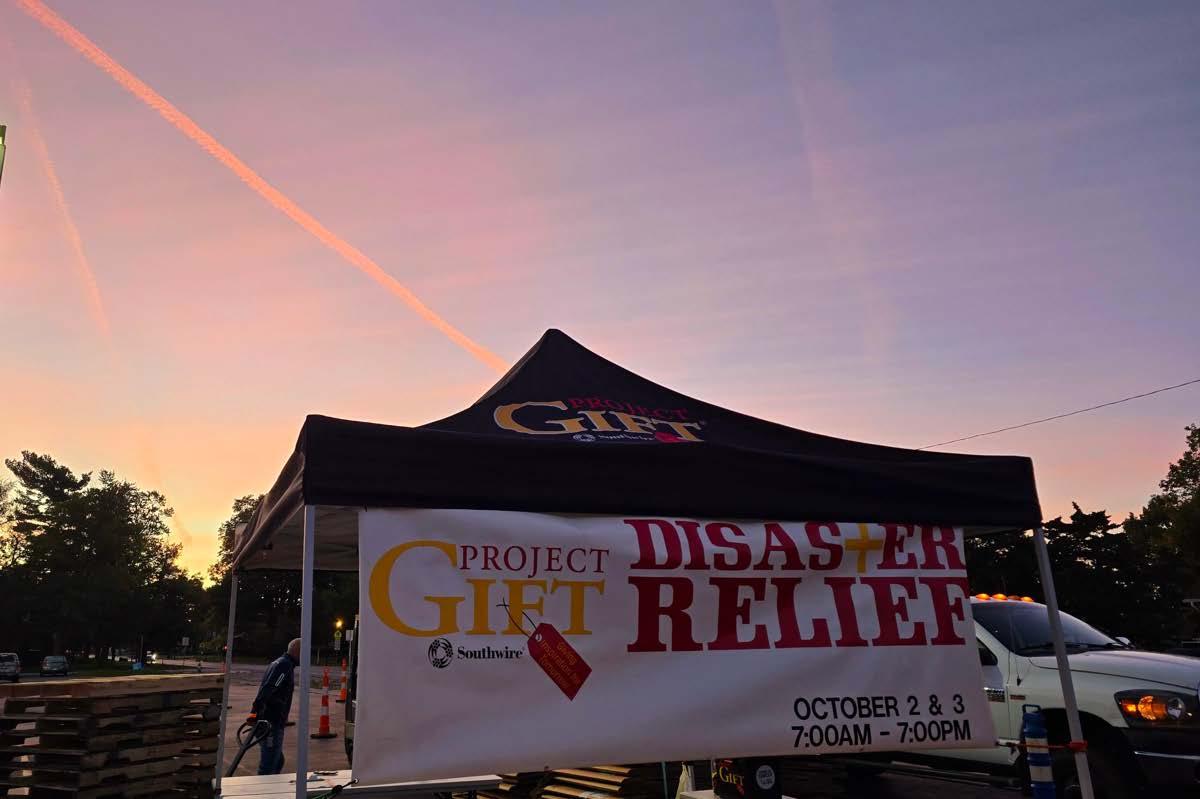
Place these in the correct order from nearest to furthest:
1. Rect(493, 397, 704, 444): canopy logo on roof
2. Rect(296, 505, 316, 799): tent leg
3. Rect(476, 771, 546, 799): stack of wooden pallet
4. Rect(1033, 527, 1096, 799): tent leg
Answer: Rect(296, 505, 316, 799): tent leg < Rect(1033, 527, 1096, 799): tent leg < Rect(493, 397, 704, 444): canopy logo on roof < Rect(476, 771, 546, 799): stack of wooden pallet

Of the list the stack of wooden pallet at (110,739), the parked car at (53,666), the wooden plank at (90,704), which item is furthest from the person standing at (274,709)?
the parked car at (53,666)

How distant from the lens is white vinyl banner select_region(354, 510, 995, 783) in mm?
3916

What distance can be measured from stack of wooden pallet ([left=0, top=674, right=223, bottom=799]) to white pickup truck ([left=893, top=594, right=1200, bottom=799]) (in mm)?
5984

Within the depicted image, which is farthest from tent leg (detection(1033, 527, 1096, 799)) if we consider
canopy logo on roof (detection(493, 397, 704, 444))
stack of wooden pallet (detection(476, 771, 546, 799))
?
stack of wooden pallet (detection(476, 771, 546, 799))

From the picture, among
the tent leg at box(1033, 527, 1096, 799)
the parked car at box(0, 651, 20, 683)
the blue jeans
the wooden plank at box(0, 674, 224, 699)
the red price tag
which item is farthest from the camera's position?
the parked car at box(0, 651, 20, 683)

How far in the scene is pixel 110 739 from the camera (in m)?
5.84

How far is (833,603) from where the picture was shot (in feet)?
15.6

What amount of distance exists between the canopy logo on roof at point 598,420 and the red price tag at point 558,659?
1112 mm

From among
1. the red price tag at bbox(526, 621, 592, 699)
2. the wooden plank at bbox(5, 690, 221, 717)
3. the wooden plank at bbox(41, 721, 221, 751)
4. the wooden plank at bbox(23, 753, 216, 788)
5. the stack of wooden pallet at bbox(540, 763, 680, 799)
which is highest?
the red price tag at bbox(526, 621, 592, 699)

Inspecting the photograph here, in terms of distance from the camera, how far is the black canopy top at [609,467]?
13.1 ft

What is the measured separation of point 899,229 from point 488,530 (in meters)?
11.4

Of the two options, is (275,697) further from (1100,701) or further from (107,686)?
(1100,701)

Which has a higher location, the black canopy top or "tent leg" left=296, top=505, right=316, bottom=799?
the black canopy top

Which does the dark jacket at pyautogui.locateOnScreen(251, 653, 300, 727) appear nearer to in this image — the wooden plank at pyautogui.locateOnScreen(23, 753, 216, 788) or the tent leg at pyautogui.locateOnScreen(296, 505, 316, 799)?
the wooden plank at pyautogui.locateOnScreen(23, 753, 216, 788)
